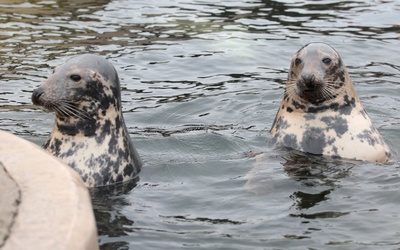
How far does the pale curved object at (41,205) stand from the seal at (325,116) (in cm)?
394

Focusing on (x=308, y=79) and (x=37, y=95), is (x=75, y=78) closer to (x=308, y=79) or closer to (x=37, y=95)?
(x=37, y=95)

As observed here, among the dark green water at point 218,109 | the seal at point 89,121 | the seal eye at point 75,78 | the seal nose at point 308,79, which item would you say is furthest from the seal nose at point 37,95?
the seal nose at point 308,79

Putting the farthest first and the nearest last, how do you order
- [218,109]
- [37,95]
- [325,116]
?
[218,109], [325,116], [37,95]

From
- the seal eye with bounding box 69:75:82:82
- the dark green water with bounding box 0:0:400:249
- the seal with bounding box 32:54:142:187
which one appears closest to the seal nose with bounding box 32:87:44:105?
the seal with bounding box 32:54:142:187

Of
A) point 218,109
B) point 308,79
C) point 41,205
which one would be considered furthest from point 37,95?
point 218,109

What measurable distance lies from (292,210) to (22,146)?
264 centimetres

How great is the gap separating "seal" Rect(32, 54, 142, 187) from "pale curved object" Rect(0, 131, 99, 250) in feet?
8.03

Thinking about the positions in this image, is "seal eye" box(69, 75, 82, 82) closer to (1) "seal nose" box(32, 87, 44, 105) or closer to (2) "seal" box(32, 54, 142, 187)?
(2) "seal" box(32, 54, 142, 187)

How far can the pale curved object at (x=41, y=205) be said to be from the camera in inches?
151

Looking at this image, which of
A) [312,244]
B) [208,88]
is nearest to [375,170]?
[312,244]

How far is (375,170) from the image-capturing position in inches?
304

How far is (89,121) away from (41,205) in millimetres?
3201

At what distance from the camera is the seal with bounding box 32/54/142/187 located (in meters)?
7.21

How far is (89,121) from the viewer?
24.0 ft
